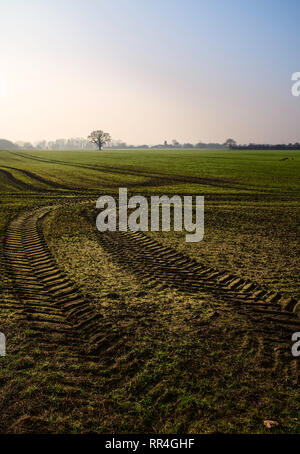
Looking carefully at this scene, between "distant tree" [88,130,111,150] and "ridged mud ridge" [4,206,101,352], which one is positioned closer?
"ridged mud ridge" [4,206,101,352]

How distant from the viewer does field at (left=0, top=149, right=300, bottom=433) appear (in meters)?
4.80

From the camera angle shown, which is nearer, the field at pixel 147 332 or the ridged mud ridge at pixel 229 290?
the field at pixel 147 332

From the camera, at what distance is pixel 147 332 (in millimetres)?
6801

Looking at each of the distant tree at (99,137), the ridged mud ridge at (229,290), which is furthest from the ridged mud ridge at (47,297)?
the distant tree at (99,137)

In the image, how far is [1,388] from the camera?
515 centimetres

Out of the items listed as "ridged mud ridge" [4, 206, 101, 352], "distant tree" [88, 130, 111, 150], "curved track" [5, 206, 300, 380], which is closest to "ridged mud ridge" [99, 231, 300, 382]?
"curved track" [5, 206, 300, 380]

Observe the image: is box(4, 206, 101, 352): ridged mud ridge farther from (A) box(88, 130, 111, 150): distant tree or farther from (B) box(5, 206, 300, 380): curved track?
(A) box(88, 130, 111, 150): distant tree

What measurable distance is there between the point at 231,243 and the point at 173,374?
846cm

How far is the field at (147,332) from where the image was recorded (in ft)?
15.8

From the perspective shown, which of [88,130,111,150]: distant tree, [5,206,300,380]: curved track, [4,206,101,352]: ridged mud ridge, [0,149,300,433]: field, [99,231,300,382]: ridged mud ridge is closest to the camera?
[0,149,300,433]: field

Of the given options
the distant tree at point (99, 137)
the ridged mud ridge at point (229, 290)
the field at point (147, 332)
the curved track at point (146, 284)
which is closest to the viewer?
the field at point (147, 332)

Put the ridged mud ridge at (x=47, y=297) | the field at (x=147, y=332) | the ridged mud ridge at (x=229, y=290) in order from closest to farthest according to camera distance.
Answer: the field at (x=147, y=332) → the ridged mud ridge at (x=229, y=290) → the ridged mud ridge at (x=47, y=297)

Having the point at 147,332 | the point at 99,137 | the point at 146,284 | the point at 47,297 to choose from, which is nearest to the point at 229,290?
the point at 146,284

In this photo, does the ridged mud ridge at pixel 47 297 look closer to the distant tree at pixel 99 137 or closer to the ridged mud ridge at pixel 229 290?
the ridged mud ridge at pixel 229 290
